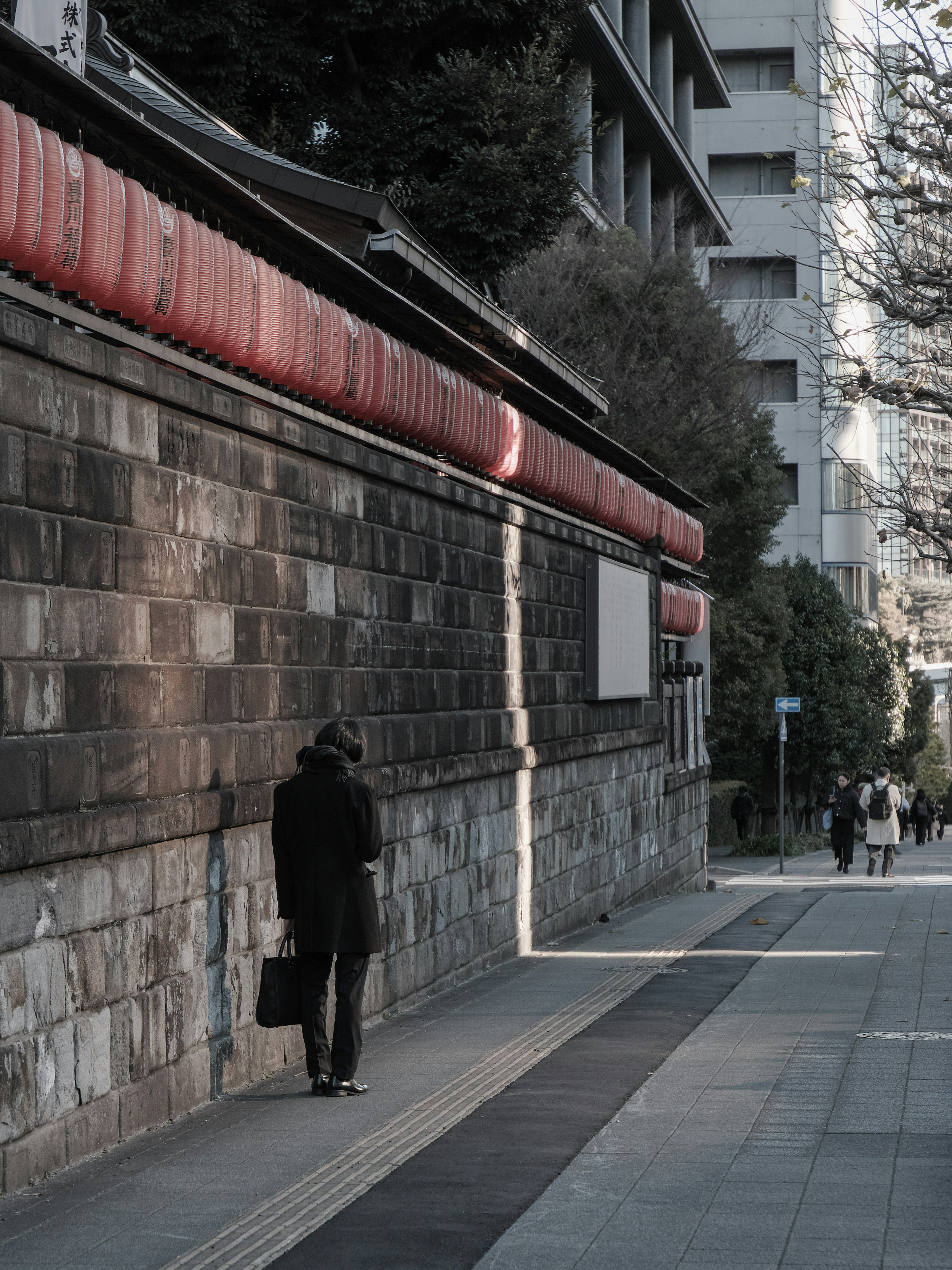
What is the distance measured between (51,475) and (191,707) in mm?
1536

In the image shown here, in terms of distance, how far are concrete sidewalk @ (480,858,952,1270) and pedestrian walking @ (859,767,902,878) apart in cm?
1475

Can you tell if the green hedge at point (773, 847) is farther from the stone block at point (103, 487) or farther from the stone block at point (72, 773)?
the stone block at point (72, 773)

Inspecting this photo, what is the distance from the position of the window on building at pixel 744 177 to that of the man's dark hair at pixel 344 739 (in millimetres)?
59665

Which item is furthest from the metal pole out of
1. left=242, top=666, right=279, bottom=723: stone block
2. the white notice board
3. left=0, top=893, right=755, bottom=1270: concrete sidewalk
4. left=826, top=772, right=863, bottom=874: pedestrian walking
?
left=242, top=666, right=279, bottom=723: stone block

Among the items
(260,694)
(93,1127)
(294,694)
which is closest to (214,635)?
(260,694)

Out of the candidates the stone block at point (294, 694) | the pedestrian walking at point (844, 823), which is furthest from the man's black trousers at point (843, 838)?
the stone block at point (294, 694)

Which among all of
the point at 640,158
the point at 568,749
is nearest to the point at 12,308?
the point at 568,749

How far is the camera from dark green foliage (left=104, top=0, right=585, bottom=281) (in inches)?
764

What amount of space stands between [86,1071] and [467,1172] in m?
1.45

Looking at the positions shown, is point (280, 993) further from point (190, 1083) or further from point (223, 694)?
point (223, 694)

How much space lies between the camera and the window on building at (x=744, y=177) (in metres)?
64.1

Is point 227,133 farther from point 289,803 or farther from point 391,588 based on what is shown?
point 289,803

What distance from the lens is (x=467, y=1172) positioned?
574cm

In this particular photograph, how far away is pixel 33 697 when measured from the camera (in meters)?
5.78
